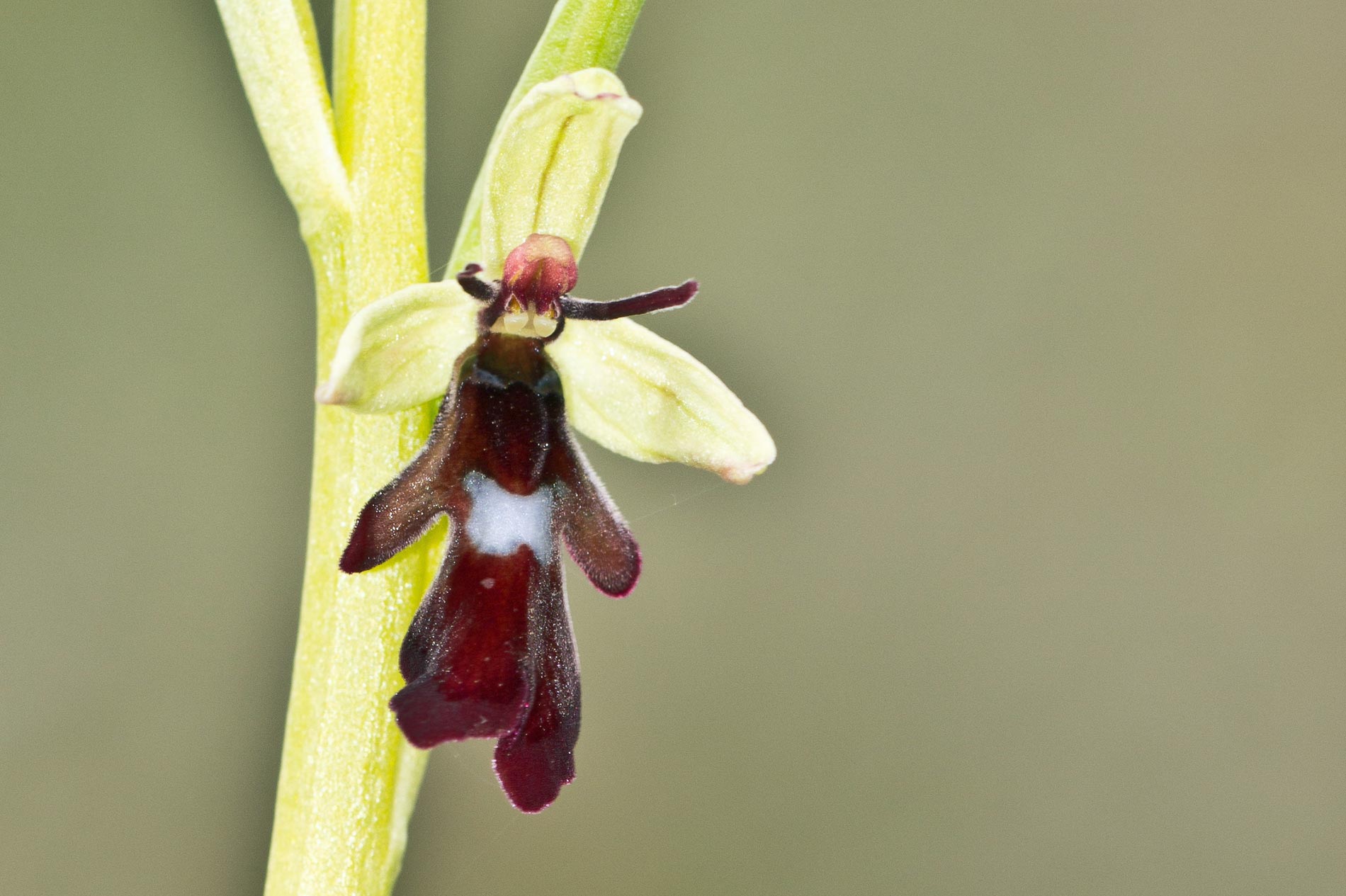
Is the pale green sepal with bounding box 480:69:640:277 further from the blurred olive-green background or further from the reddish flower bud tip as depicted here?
the blurred olive-green background

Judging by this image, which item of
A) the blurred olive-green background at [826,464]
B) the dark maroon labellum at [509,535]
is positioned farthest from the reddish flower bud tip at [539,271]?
the blurred olive-green background at [826,464]

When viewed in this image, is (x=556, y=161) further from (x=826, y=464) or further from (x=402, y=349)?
(x=826, y=464)

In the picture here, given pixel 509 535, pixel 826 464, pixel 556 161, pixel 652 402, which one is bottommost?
pixel 509 535

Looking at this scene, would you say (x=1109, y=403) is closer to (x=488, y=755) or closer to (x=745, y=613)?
(x=745, y=613)

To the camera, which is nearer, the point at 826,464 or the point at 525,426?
the point at 525,426

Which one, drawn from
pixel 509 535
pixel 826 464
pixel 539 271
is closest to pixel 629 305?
pixel 539 271

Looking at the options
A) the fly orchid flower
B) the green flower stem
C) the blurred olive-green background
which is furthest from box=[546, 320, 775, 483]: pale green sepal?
the blurred olive-green background

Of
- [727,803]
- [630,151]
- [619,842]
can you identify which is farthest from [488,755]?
[630,151]

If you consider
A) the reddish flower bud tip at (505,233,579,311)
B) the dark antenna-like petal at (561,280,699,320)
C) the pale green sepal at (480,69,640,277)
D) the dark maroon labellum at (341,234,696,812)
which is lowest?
the dark maroon labellum at (341,234,696,812)
